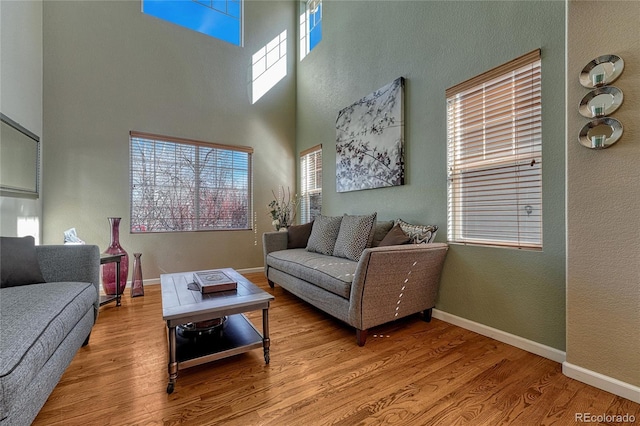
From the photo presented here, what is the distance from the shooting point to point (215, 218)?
4.14 m

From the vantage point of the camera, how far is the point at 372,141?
3.08 meters

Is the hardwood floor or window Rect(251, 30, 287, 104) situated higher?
window Rect(251, 30, 287, 104)

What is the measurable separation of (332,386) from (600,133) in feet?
6.54

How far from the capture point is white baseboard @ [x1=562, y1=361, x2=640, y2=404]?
1.36 m

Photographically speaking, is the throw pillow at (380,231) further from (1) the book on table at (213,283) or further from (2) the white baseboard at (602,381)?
(2) the white baseboard at (602,381)

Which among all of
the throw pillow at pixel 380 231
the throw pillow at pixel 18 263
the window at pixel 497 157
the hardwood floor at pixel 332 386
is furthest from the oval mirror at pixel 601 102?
the throw pillow at pixel 18 263

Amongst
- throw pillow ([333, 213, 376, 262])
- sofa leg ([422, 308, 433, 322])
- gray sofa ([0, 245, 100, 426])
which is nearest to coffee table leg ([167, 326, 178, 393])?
gray sofa ([0, 245, 100, 426])

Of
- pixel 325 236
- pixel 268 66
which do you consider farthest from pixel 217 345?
pixel 268 66

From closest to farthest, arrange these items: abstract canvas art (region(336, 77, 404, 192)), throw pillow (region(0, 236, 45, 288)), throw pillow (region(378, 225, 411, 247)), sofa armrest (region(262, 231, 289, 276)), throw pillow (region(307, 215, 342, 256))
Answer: throw pillow (region(0, 236, 45, 288)) → throw pillow (region(378, 225, 411, 247)) → abstract canvas art (region(336, 77, 404, 192)) → throw pillow (region(307, 215, 342, 256)) → sofa armrest (region(262, 231, 289, 276))

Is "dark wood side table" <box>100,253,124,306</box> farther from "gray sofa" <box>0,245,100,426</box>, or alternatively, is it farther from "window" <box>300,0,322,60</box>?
"window" <box>300,0,322,60</box>

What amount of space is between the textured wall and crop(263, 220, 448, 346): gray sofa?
34.6 inches

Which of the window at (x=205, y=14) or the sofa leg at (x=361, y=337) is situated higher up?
the window at (x=205, y=14)

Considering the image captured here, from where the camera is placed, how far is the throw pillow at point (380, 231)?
270cm

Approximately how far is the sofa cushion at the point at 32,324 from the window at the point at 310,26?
4.38 m
